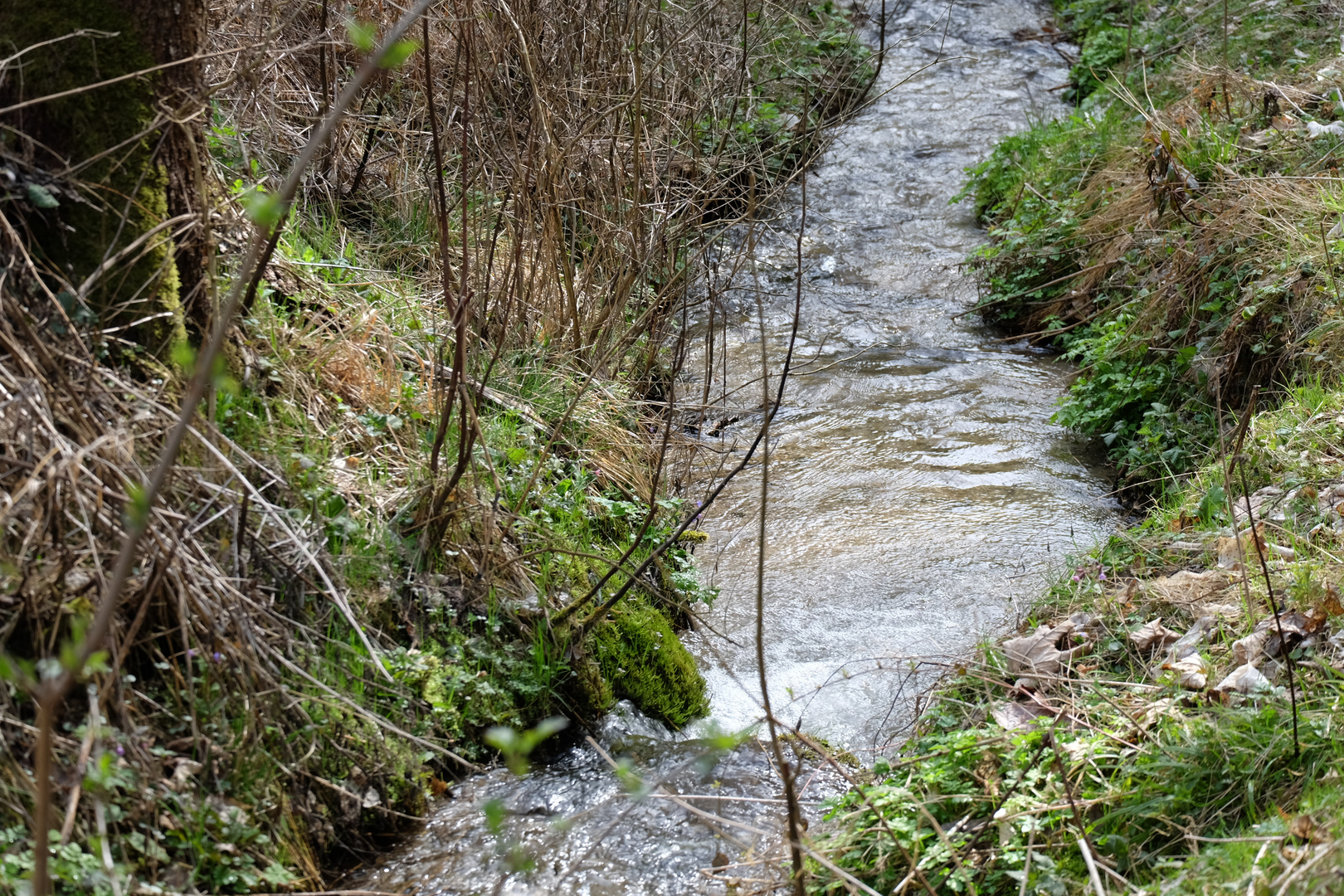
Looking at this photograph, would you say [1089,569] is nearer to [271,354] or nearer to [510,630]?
[510,630]

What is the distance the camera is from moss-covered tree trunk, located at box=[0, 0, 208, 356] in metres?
2.75

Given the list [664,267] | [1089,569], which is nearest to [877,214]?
[664,267]

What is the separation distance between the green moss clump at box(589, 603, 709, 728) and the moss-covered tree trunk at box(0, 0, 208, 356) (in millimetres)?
1811

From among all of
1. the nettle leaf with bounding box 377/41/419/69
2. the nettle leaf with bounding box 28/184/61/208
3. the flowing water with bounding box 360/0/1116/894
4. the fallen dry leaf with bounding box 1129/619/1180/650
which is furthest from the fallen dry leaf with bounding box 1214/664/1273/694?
the nettle leaf with bounding box 28/184/61/208

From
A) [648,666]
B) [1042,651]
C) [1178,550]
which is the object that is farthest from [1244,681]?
[648,666]

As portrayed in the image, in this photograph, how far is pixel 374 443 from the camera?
368 centimetres

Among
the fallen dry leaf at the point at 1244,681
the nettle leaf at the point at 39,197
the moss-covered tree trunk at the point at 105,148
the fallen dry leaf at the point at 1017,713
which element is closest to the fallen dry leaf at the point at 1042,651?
the fallen dry leaf at the point at 1017,713

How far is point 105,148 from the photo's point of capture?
2.85m

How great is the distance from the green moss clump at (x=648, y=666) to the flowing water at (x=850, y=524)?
0.09 meters

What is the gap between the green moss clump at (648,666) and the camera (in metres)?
3.73

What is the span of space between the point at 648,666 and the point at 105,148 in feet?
8.07

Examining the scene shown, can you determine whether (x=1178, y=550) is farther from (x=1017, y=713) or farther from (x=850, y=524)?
(x=850, y=524)

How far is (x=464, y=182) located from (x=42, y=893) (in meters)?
2.90

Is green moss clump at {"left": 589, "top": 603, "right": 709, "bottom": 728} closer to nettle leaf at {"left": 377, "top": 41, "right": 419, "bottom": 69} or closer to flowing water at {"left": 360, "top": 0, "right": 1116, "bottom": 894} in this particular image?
flowing water at {"left": 360, "top": 0, "right": 1116, "bottom": 894}
